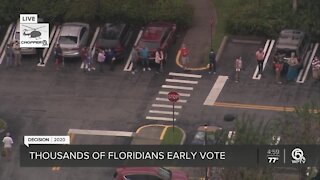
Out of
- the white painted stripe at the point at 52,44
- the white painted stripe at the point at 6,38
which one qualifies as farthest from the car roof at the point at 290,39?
the white painted stripe at the point at 6,38

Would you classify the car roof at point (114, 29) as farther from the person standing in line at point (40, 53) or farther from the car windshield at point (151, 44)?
the person standing in line at point (40, 53)

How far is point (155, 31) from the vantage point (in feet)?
179

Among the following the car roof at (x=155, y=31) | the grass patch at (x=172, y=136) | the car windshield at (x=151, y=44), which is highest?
the car roof at (x=155, y=31)

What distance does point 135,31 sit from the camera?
5628cm

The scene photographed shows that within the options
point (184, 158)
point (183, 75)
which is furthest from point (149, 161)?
point (183, 75)

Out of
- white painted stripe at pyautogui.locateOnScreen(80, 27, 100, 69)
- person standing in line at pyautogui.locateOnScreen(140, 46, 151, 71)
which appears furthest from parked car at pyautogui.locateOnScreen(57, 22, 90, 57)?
person standing in line at pyautogui.locateOnScreen(140, 46, 151, 71)

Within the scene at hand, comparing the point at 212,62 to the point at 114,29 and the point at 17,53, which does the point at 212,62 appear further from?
the point at 17,53

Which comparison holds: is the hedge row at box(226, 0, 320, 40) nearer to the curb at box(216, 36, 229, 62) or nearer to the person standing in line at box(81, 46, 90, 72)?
the curb at box(216, 36, 229, 62)

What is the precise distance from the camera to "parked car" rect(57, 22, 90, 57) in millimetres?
53844

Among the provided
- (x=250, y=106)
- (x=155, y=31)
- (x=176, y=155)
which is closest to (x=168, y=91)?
(x=250, y=106)

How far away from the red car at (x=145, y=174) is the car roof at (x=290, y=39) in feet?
42.0

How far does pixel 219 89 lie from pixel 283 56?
3.83 metres

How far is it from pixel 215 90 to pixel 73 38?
334 inches

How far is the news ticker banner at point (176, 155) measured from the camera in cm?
3291
